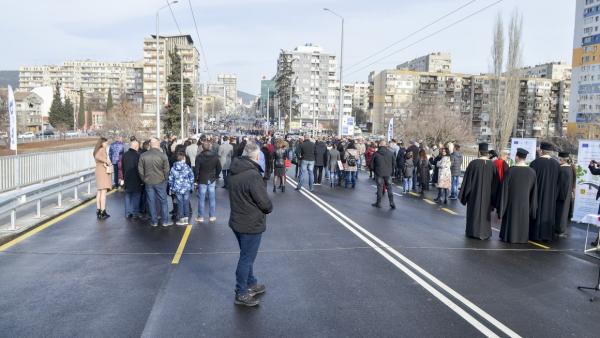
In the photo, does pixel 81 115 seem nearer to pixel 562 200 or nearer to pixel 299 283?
pixel 562 200

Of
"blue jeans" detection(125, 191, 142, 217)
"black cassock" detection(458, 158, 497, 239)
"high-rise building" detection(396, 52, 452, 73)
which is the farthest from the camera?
"high-rise building" detection(396, 52, 452, 73)

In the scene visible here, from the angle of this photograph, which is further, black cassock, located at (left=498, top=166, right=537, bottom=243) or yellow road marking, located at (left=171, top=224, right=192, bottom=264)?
black cassock, located at (left=498, top=166, right=537, bottom=243)

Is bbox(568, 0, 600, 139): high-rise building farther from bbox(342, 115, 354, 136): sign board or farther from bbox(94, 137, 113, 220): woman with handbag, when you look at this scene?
bbox(94, 137, 113, 220): woman with handbag

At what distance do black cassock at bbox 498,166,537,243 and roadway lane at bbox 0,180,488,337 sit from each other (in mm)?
2964

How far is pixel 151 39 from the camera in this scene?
127312 mm

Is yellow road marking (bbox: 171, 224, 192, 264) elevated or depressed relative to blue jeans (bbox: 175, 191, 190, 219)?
depressed

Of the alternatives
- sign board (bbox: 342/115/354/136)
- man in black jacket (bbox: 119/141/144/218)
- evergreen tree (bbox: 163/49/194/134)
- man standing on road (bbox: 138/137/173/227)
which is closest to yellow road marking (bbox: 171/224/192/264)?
man standing on road (bbox: 138/137/173/227)

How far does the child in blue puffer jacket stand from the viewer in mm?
10672

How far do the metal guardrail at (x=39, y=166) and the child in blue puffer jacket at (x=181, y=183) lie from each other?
5.38m

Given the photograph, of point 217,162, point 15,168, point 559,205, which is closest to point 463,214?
point 559,205

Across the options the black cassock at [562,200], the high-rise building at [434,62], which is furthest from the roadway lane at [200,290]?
the high-rise building at [434,62]

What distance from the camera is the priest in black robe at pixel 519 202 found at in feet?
31.3

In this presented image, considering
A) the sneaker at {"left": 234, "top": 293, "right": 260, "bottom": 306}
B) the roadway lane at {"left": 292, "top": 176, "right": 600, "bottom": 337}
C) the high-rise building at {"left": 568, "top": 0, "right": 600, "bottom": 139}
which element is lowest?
the roadway lane at {"left": 292, "top": 176, "right": 600, "bottom": 337}

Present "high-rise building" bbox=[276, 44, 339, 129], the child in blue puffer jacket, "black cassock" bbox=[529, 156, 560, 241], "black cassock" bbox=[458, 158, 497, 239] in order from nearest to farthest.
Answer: "black cassock" bbox=[529, 156, 560, 241] < "black cassock" bbox=[458, 158, 497, 239] < the child in blue puffer jacket < "high-rise building" bbox=[276, 44, 339, 129]
